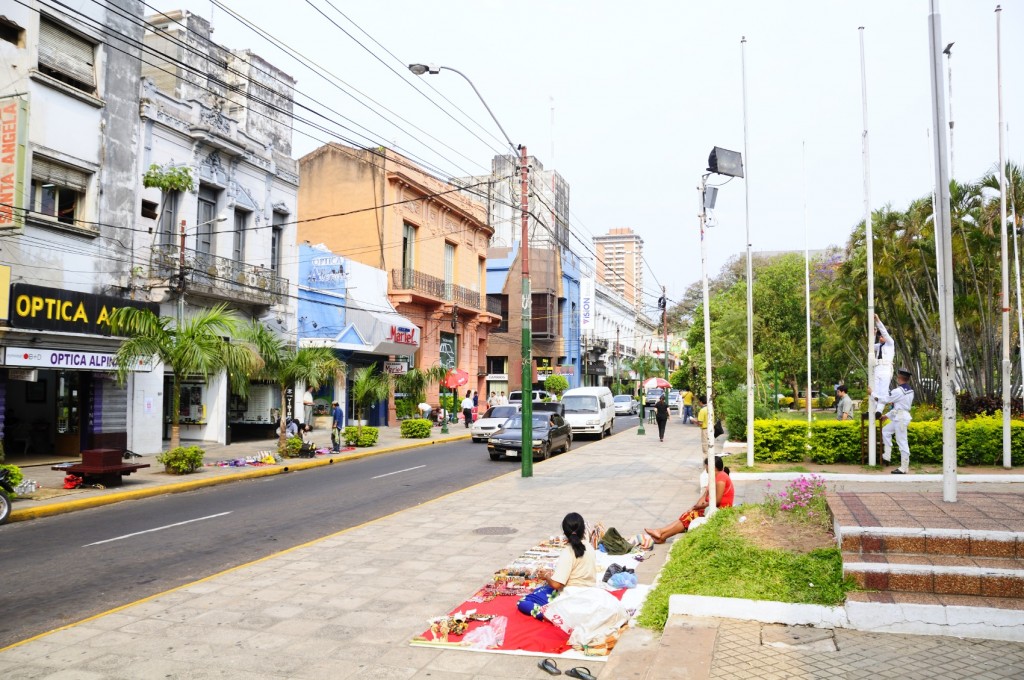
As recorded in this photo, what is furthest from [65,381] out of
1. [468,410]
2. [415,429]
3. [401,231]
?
[401,231]

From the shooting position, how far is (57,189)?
64.3ft

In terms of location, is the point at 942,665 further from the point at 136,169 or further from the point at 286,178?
the point at 286,178

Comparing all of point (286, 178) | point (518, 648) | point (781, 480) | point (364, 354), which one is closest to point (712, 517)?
point (518, 648)

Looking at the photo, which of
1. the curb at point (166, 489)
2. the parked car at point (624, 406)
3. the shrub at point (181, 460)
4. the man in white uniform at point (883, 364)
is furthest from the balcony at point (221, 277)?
the parked car at point (624, 406)

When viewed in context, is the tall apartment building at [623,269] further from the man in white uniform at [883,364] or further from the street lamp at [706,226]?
the street lamp at [706,226]

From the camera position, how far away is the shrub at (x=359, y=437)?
993 inches

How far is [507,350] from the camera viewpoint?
5756 cm

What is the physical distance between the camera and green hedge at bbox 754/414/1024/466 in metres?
15.3

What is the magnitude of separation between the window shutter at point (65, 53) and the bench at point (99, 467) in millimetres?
10467

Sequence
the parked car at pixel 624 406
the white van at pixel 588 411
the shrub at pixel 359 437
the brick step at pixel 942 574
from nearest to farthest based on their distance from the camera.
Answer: the brick step at pixel 942 574 → the shrub at pixel 359 437 → the white van at pixel 588 411 → the parked car at pixel 624 406

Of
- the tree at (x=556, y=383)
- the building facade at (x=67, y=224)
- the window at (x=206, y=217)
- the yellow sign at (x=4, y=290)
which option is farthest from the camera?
the tree at (x=556, y=383)

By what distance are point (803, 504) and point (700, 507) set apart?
1.98 meters

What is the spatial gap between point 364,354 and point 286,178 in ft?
29.0

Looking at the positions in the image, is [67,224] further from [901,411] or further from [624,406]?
[624,406]
